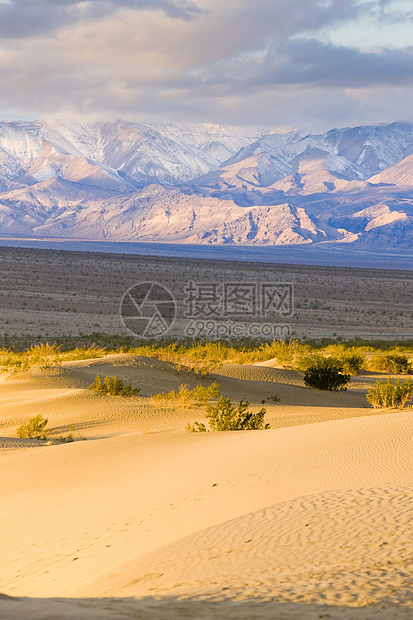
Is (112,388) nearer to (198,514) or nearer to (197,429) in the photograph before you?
(197,429)

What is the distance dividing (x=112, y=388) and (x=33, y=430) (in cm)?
354

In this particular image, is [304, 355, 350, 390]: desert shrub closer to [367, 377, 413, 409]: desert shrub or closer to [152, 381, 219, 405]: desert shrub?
[367, 377, 413, 409]: desert shrub

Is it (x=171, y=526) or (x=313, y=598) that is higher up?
(x=313, y=598)

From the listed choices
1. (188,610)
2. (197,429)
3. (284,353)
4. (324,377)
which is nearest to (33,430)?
(197,429)

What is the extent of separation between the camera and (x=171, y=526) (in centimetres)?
582

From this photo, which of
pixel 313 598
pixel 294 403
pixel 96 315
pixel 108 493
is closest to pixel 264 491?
pixel 108 493

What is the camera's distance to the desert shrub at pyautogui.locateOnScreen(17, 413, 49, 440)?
1198cm

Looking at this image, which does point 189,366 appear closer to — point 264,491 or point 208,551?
point 264,491

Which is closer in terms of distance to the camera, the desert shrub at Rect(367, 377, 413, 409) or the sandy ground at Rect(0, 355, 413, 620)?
the sandy ground at Rect(0, 355, 413, 620)

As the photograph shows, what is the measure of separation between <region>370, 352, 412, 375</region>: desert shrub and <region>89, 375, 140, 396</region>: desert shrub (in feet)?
34.2

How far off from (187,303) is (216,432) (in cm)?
3729

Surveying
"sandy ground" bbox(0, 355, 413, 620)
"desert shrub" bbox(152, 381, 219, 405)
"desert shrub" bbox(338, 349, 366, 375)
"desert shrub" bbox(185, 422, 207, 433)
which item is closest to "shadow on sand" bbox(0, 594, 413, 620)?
"sandy ground" bbox(0, 355, 413, 620)

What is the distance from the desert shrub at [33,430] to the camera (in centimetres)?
1198

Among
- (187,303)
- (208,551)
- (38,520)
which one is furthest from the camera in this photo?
(187,303)
